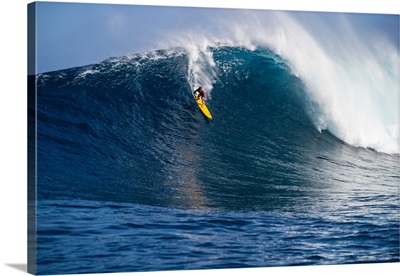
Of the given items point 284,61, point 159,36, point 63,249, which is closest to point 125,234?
point 63,249

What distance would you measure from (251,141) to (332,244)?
2.03 meters

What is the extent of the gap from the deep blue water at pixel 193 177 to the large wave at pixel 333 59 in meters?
0.21

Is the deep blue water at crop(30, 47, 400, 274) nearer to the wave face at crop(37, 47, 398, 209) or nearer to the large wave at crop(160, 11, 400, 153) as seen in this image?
the wave face at crop(37, 47, 398, 209)

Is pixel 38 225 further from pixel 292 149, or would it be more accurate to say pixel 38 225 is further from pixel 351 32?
pixel 351 32

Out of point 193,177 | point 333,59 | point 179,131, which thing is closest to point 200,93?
point 179,131

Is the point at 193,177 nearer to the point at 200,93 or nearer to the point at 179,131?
the point at 179,131

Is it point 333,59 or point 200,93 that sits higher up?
point 333,59

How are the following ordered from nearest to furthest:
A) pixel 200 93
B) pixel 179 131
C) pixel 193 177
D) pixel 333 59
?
pixel 193 177 → pixel 179 131 → pixel 333 59 → pixel 200 93

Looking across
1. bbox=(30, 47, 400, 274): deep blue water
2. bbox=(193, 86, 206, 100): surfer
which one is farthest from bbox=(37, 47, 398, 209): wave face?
bbox=(193, 86, 206, 100): surfer

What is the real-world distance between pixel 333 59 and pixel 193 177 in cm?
272

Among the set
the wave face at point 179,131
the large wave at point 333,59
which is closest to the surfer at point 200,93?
the wave face at point 179,131

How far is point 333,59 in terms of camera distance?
1269 cm

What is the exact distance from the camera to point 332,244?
11.6 m

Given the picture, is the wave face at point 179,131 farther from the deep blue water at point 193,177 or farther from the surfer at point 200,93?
the surfer at point 200,93
